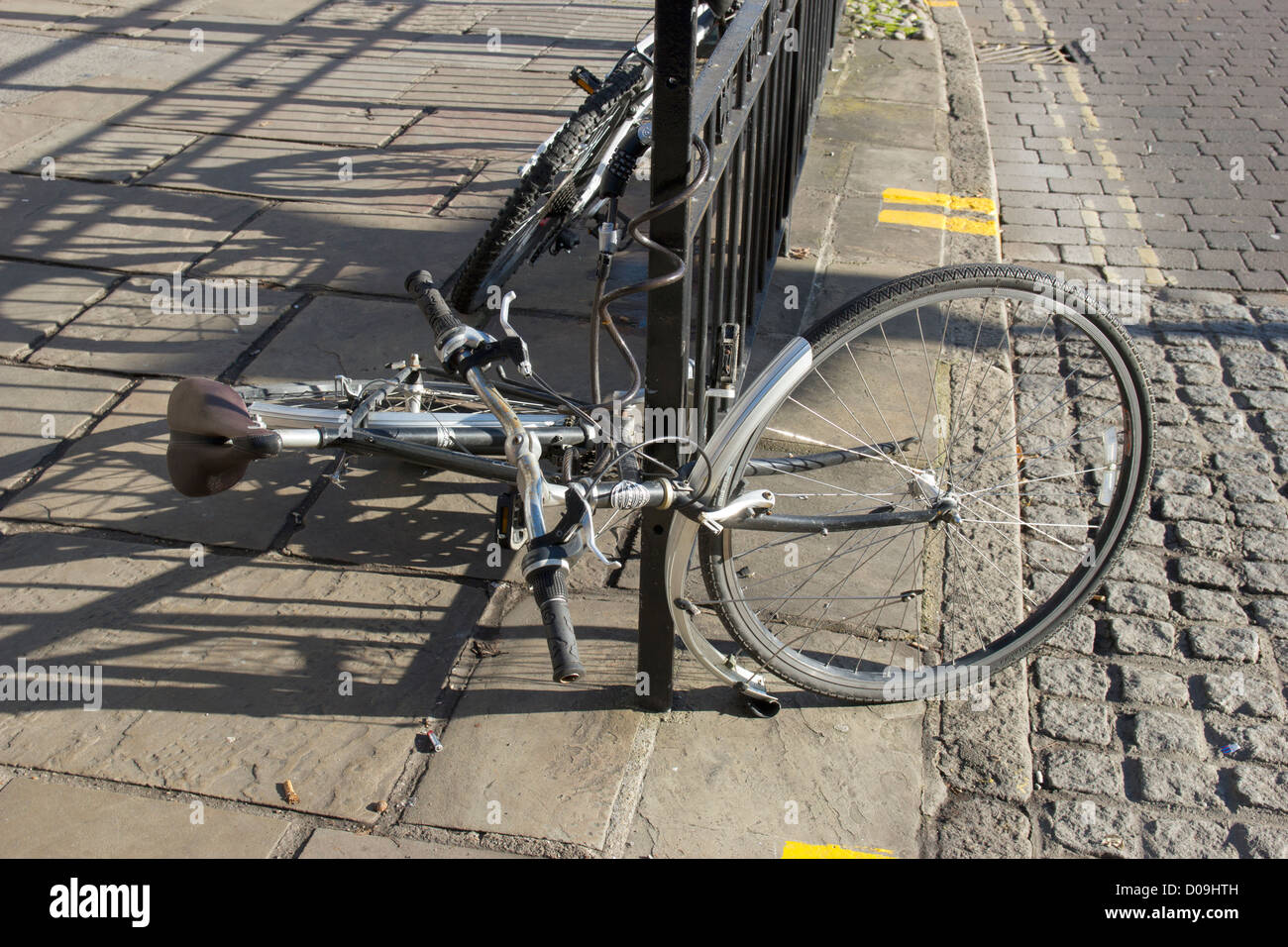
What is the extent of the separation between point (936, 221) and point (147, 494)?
12.8 feet

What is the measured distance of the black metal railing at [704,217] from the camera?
2.22 metres

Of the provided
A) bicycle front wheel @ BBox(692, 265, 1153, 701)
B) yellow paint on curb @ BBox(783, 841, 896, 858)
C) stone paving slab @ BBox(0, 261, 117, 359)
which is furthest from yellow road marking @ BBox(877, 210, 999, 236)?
yellow paint on curb @ BBox(783, 841, 896, 858)

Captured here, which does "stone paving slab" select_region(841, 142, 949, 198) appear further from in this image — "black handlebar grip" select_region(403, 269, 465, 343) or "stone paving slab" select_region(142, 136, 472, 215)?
"black handlebar grip" select_region(403, 269, 465, 343)

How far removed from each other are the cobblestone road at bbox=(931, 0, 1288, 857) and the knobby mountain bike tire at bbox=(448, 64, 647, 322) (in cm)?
218

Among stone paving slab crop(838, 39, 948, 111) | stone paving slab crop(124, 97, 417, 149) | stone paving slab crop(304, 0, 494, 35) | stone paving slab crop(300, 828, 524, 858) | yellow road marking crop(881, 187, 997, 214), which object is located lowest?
stone paving slab crop(300, 828, 524, 858)

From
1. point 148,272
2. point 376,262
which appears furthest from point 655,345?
point 148,272

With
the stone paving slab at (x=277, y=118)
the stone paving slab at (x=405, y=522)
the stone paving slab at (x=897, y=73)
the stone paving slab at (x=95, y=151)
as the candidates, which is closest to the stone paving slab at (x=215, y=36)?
the stone paving slab at (x=277, y=118)

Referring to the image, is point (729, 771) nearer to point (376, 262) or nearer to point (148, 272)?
point (376, 262)

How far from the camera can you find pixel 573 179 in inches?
156

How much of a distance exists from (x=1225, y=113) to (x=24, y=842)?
24.9ft

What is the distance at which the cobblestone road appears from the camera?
105 inches

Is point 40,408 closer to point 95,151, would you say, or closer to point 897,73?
point 95,151

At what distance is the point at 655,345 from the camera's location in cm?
241

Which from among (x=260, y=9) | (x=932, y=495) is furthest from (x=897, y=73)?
(x=932, y=495)
